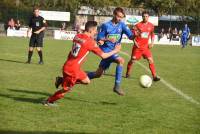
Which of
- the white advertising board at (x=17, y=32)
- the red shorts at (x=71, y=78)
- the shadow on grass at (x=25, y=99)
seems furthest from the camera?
the white advertising board at (x=17, y=32)

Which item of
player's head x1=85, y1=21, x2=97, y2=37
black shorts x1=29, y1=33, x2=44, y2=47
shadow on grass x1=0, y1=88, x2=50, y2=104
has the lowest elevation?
shadow on grass x1=0, y1=88, x2=50, y2=104

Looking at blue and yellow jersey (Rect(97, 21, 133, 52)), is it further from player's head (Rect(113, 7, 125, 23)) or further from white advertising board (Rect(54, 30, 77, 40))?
white advertising board (Rect(54, 30, 77, 40))

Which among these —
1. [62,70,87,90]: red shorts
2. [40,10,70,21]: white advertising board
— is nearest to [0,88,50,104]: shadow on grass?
[62,70,87,90]: red shorts

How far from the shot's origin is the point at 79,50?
8875mm

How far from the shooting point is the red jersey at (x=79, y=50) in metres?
8.83

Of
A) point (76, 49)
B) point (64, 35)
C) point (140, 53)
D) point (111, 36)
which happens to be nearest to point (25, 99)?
point (76, 49)

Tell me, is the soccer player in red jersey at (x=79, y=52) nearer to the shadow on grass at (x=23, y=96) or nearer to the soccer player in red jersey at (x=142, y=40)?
the shadow on grass at (x=23, y=96)

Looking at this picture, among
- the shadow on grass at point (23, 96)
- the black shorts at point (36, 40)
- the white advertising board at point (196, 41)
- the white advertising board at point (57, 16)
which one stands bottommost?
the white advertising board at point (196, 41)

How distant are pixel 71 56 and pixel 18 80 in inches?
173

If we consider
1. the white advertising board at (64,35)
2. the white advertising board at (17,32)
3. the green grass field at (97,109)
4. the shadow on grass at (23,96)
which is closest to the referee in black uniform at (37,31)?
the green grass field at (97,109)

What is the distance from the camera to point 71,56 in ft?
29.5

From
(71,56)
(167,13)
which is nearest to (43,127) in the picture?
(71,56)

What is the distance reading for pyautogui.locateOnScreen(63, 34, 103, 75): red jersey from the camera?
8828 mm

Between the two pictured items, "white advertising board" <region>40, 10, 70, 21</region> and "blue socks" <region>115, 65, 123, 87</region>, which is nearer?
"blue socks" <region>115, 65, 123, 87</region>
